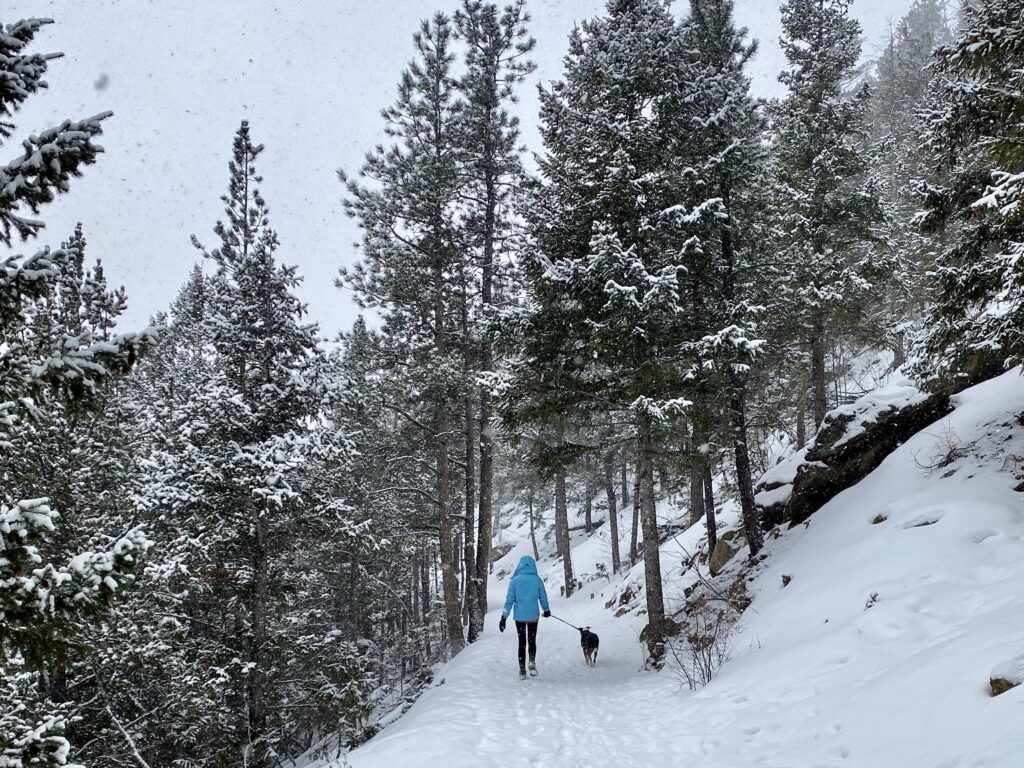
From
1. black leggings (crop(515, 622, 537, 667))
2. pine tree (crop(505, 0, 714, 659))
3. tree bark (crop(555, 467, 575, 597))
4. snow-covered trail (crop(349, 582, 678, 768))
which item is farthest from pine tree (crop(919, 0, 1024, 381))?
tree bark (crop(555, 467, 575, 597))

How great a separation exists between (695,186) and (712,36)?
14.3 ft

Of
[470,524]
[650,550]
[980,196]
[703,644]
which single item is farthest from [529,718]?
[980,196]

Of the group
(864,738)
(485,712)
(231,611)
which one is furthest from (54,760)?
(231,611)

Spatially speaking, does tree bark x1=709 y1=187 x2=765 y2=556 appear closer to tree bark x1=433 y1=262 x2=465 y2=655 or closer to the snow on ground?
the snow on ground

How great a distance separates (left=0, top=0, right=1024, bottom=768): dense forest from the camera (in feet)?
18.5

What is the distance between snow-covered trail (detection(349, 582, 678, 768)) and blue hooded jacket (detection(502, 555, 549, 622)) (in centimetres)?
104

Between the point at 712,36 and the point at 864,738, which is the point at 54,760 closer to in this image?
the point at 864,738

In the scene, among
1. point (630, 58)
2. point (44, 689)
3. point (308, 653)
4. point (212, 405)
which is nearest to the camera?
point (44, 689)

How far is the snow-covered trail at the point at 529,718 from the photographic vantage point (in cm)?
586

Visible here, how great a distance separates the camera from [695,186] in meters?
12.2

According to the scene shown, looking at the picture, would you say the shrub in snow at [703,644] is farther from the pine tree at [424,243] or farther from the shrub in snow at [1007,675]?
the pine tree at [424,243]

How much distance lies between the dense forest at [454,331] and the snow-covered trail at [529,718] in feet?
5.75

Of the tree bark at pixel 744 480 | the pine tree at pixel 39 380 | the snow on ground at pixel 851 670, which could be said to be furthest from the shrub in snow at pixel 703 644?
the pine tree at pixel 39 380

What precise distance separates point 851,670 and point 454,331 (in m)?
12.3
